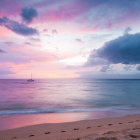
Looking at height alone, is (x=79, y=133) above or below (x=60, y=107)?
above

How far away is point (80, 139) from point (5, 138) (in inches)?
146

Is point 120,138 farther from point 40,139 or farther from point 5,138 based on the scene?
point 5,138

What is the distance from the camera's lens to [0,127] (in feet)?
Answer: 27.6

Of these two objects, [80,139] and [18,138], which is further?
[18,138]

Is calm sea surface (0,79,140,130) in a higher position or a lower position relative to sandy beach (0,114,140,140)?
lower

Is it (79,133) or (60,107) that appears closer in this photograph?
(79,133)

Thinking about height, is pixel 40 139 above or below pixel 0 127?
above


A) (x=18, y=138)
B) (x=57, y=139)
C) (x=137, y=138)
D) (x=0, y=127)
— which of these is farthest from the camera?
(x=0, y=127)

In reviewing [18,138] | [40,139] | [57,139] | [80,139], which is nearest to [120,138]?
[80,139]

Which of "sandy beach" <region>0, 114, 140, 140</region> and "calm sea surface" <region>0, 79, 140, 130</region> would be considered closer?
"sandy beach" <region>0, 114, 140, 140</region>

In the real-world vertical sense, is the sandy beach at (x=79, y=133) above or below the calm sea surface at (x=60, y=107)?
above

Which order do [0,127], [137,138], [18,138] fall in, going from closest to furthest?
[137,138] < [18,138] < [0,127]

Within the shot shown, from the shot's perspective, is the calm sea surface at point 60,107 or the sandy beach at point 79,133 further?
the calm sea surface at point 60,107

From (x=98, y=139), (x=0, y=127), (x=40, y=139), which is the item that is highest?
(x=98, y=139)
